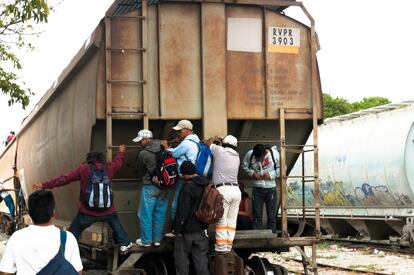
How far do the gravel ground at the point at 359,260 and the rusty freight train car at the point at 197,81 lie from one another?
5117 mm

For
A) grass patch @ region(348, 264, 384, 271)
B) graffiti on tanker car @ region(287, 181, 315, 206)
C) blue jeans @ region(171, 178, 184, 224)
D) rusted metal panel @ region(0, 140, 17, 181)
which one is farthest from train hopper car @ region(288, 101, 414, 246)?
rusted metal panel @ region(0, 140, 17, 181)

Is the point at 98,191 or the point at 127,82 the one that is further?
the point at 127,82

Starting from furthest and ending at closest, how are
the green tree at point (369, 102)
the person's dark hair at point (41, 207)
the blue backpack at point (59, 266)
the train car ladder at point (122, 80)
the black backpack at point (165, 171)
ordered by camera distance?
the green tree at point (369, 102)
the train car ladder at point (122, 80)
the black backpack at point (165, 171)
the person's dark hair at point (41, 207)
the blue backpack at point (59, 266)

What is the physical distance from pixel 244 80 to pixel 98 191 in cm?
245

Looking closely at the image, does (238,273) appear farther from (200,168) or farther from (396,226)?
(396,226)

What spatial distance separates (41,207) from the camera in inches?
187

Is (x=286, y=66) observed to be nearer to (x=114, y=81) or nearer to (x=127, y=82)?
(x=127, y=82)

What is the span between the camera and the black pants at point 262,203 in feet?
31.3

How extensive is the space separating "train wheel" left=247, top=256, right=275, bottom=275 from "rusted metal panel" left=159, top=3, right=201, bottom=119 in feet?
7.28

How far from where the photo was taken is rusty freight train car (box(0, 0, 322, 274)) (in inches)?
343

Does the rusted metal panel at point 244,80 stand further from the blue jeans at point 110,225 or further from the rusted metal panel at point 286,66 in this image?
the blue jeans at point 110,225

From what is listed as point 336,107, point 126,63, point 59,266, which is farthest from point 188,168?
point 336,107

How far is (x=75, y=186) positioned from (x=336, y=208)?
35.4ft

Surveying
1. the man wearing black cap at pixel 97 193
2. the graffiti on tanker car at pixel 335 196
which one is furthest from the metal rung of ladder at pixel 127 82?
the graffiti on tanker car at pixel 335 196
